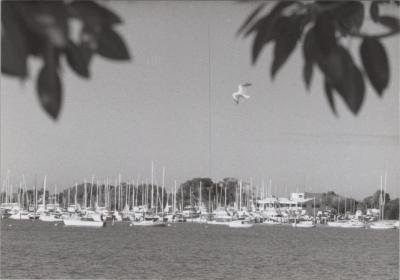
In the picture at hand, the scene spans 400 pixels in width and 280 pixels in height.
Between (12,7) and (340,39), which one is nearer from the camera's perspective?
(12,7)

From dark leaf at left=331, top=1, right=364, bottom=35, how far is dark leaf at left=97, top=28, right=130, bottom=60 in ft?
0.68

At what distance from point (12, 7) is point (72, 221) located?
51.5 m

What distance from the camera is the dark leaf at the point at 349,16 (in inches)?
27.9

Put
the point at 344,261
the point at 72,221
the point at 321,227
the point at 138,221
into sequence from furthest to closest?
the point at 321,227 → the point at 138,221 → the point at 72,221 → the point at 344,261

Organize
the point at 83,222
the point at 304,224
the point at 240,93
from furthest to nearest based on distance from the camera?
the point at 304,224 → the point at 83,222 → the point at 240,93

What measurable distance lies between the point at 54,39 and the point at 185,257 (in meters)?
30.5

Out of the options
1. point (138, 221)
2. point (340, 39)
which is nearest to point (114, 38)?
point (340, 39)

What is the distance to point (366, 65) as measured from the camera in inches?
26.8

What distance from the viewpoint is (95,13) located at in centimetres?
58

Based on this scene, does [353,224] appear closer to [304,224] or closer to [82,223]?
[304,224]

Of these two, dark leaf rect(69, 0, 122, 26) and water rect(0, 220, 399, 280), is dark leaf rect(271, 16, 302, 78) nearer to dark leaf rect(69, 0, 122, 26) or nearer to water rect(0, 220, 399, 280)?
dark leaf rect(69, 0, 122, 26)

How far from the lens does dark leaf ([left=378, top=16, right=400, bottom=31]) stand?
2.25ft

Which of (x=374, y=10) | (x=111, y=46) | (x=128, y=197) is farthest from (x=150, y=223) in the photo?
(x=111, y=46)

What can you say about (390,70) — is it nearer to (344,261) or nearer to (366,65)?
(366,65)
